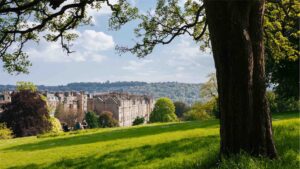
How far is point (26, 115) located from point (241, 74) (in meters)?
71.0

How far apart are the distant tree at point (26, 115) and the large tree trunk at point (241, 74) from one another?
223 ft

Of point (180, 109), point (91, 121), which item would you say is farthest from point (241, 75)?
point (180, 109)

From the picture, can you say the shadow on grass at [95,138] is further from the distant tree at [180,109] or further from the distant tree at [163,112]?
the distant tree at [180,109]

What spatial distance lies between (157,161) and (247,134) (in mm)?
4668

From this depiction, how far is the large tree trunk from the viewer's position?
773 cm

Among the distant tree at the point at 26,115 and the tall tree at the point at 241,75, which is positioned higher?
the tall tree at the point at 241,75

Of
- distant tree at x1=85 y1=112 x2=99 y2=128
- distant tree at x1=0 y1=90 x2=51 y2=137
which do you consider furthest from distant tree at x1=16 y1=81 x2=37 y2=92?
distant tree at x1=85 y1=112 x2=99 y2=128

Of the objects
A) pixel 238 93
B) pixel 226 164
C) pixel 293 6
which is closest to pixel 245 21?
pixel 238 93

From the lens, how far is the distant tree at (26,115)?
7312 cm

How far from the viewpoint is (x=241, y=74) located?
305 inches

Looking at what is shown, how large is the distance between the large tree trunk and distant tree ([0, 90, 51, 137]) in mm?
68007

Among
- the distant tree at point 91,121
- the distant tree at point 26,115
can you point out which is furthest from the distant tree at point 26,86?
the distant tree at point 91,121

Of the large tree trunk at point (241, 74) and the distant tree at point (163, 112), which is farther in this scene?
the distant tree at point (163, 112)

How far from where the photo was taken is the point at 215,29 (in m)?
7.88
